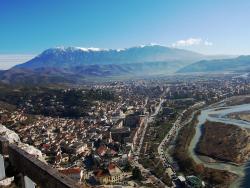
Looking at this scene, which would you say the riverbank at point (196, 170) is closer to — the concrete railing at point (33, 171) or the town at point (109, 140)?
the town at point (109, 140)

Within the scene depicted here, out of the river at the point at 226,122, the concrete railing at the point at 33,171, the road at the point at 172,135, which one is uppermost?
the concrete railing at the point at 33,171

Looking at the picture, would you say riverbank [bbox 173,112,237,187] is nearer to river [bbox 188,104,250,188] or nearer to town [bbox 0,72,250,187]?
river [bbox 188,104,250,188]

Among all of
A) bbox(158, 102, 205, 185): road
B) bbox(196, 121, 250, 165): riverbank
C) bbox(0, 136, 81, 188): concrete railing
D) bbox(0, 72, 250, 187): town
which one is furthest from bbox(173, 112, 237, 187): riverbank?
bbox(0, 136, 81, 188): concrete railing

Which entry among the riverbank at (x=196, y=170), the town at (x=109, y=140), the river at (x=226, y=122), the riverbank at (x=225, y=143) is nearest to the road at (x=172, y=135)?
the town at (x=109, y=140)

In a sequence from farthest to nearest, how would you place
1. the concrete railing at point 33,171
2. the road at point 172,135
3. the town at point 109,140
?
the road at point 172,135
the town at point 109,140
the concrete railing at point 33,171

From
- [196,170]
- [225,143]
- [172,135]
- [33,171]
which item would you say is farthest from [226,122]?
Answer: [33,171]

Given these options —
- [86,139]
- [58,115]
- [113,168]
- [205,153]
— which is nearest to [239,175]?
[205,153]
